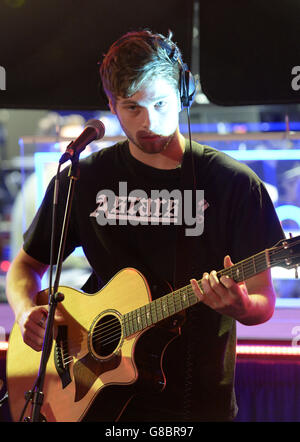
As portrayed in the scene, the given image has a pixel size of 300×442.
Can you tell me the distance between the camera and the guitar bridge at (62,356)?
1.95 meters

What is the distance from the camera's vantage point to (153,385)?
1.84m

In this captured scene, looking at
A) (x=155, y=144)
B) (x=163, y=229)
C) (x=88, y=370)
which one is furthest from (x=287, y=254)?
(x=88, y=370)

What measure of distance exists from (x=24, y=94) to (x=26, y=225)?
0.66 meters

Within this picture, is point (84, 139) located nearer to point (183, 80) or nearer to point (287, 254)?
point (183, 80)

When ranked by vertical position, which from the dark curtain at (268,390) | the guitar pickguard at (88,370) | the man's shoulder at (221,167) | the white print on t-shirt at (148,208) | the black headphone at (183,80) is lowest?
the dark curtain at (268,390)

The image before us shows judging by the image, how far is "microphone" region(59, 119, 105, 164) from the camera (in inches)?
69.3

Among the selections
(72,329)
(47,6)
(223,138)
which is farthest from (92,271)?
(47,6)

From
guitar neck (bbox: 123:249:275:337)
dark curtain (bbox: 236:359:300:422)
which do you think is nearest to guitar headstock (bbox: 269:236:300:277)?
guitar neck (bbox: 123:249:275:337)

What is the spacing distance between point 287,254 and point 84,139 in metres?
0.80

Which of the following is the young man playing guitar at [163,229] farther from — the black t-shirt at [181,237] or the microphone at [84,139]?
the microphone at [84,139]

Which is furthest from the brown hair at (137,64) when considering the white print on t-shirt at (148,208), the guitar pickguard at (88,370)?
the guitar pickguard at (88,370)

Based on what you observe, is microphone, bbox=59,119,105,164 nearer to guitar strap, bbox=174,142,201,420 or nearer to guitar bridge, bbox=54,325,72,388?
guitar strap, bbox=174,142,201,420

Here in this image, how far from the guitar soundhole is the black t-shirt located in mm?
184

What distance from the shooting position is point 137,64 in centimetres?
203
